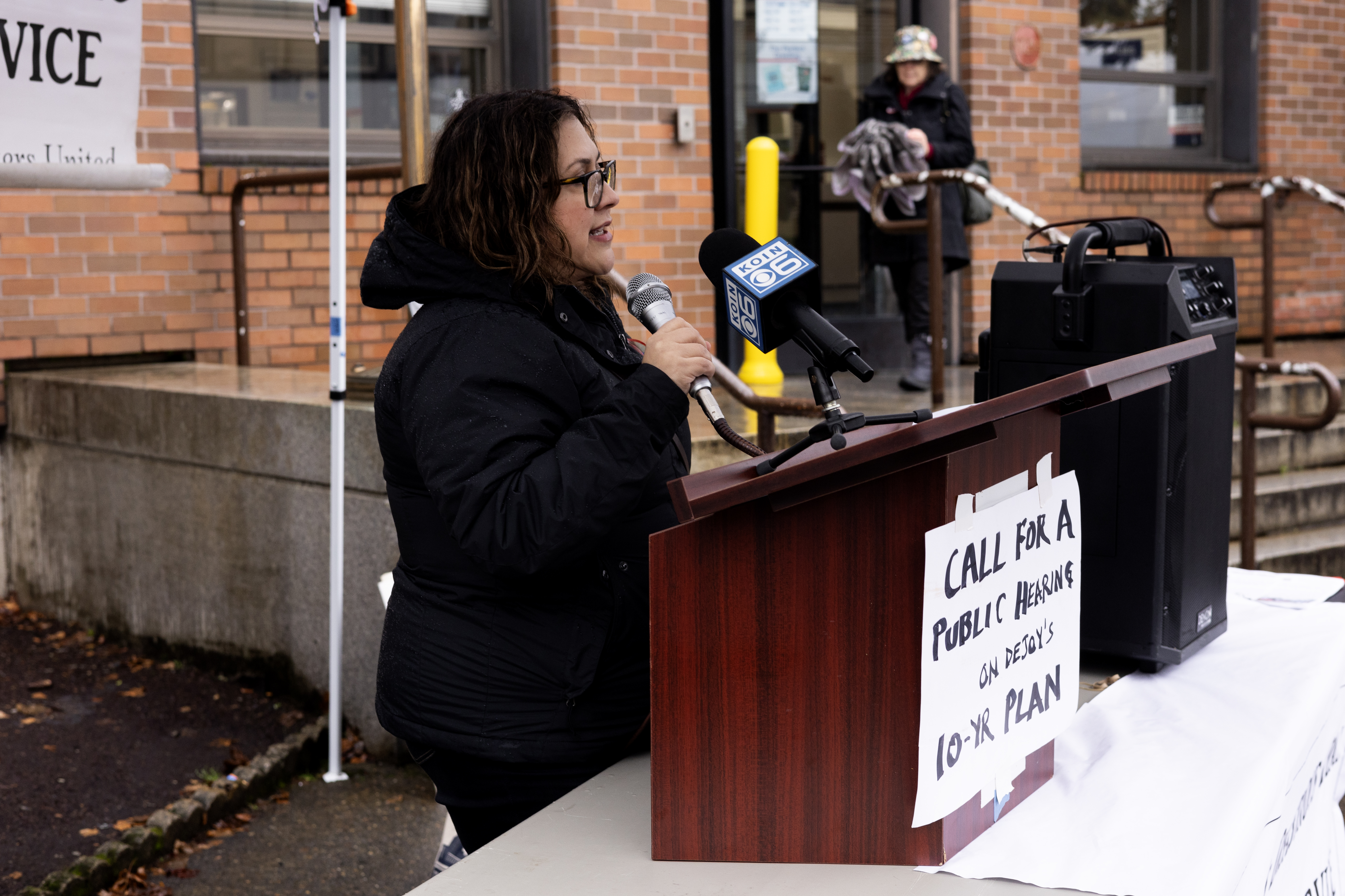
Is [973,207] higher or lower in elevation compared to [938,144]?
lower

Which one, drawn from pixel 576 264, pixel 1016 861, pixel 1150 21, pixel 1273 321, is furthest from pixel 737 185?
pixel 1016 861

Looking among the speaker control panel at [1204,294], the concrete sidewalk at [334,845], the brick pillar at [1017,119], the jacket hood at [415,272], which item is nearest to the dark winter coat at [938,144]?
the brick pillar at [1017,119]

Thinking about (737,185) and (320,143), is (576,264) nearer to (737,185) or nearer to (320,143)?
(320,143)

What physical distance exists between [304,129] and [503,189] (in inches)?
179

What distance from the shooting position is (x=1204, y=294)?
2.11 m

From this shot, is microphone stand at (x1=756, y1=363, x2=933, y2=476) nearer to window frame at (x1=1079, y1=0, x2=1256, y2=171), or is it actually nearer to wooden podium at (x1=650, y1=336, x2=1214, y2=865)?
wooden podium at (x1=650, y1=336, x2=1214, y2=865)

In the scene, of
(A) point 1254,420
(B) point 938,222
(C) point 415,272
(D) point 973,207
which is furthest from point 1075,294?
(D) point 973,207

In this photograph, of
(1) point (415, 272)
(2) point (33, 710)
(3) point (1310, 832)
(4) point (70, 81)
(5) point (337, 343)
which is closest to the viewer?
(1) point (415, 272)

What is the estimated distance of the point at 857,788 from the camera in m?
1.44

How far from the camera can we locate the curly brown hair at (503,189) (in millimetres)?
1896

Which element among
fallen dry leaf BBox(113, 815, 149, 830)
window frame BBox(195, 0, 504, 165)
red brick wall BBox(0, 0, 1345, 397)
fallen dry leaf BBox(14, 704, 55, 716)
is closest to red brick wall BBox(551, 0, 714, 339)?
red brick wall BBox(0, 0, 1345, 397)

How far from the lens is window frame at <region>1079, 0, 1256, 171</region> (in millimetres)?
8523

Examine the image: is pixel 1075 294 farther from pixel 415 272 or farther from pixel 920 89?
pixel 920 89

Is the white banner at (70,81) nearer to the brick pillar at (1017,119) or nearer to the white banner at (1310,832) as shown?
the white banner at (1310,832)
